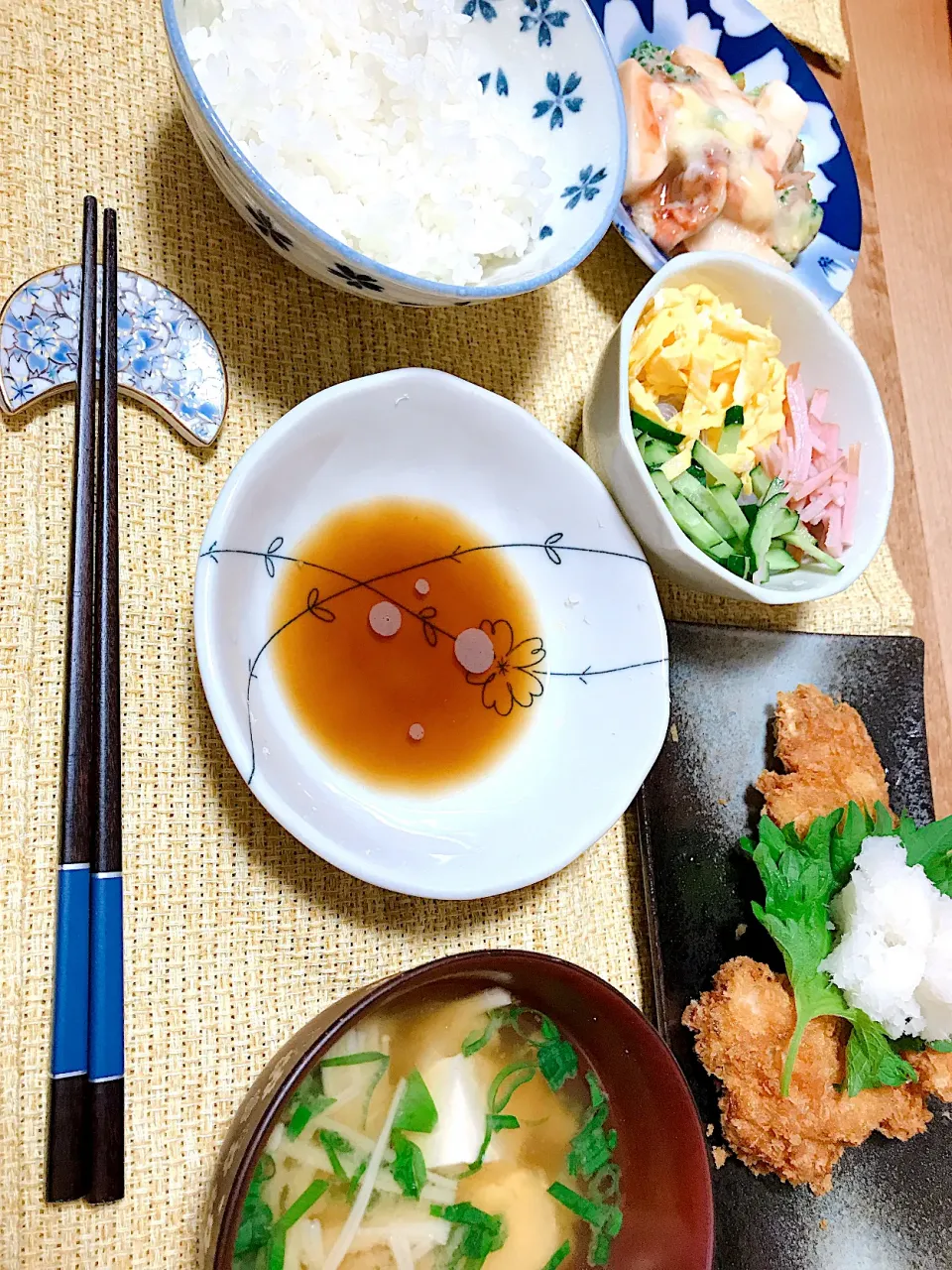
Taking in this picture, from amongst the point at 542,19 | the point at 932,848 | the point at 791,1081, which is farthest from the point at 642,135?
the point at 791,1081

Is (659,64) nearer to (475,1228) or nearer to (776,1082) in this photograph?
(776,1082)

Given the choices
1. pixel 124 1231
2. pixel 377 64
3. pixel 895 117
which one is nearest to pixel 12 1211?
pixel 124 1231

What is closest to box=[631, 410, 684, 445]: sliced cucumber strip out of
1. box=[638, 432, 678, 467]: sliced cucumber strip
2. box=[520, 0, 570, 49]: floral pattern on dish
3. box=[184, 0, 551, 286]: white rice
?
box=[638, 432, 678, 467]: sliced cucumber strip

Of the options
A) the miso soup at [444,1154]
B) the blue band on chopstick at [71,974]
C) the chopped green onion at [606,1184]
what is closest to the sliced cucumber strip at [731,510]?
the miso soup at [444,1154]

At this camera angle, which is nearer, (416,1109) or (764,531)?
(416,1109)

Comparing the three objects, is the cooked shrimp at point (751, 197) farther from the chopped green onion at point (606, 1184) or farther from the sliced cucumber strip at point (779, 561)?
the chopped green onion at point (606, 1184)

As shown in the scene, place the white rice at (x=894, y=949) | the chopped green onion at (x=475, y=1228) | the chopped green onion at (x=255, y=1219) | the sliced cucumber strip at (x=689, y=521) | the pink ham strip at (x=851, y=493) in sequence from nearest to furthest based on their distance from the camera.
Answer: the chopped green onion at (x=255, y=1219)
the chopped green onion at (x=475, y=1228)
the white rice at (x=894, y=949)
the sliced cucumber strip at (x=689, y=521)
the pink ham strip at (x=851, y=493)

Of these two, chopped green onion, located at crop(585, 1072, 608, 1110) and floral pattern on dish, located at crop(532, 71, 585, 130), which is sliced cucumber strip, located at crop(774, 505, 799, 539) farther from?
chopped green onion, located at crop(585, 1072, 608, 1110)

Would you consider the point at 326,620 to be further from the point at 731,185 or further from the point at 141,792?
the point at 731,185
